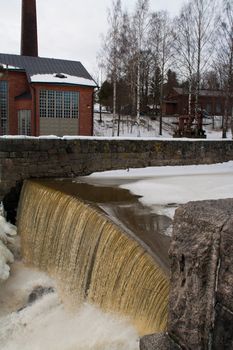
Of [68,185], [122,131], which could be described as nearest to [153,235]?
[68,185]

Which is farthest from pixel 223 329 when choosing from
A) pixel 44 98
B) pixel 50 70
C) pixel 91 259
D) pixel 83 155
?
pixel 50 70

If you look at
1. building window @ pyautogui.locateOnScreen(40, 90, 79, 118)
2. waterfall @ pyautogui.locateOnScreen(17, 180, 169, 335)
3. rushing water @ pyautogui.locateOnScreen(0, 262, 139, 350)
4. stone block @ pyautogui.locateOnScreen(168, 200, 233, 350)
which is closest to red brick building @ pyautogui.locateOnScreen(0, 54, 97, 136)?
building window @ pyautogui.locateOnScreen(40, 90, 79, 118)

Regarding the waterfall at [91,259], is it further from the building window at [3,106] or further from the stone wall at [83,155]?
the building window at [3,106]

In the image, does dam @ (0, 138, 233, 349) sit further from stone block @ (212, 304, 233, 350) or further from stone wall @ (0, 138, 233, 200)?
stone wall @ (0, 138, 233, 200)

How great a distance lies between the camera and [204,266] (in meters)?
1.88

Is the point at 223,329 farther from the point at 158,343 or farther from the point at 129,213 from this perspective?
the point at 129,213

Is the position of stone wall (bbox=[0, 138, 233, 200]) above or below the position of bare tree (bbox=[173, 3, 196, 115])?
below

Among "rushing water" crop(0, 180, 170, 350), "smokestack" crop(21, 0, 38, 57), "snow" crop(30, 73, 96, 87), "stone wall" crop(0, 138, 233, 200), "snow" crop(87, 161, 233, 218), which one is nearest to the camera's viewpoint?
"rushing water" crop(0, 180, 170, 350)

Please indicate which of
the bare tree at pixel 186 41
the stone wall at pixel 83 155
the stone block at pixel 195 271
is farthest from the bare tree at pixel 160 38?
the stone block at pixel 195 271

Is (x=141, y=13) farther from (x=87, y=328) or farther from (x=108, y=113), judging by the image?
(x=87, y=328)

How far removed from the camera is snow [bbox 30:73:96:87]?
18.9m

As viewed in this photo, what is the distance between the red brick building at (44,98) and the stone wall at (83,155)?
9.77 m

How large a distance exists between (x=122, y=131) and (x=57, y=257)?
75.5 feet

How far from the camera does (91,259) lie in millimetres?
4984
